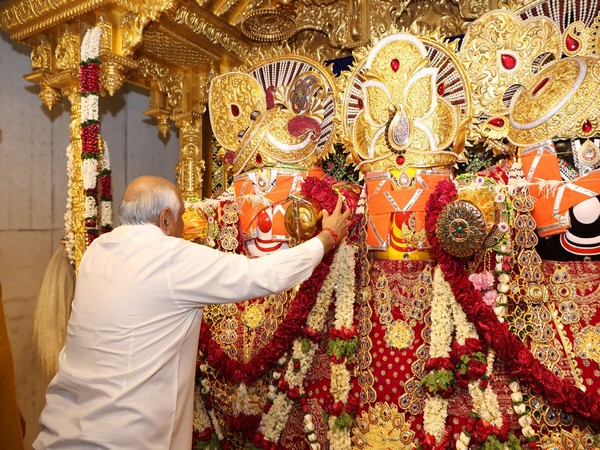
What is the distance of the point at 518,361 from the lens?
228 cm

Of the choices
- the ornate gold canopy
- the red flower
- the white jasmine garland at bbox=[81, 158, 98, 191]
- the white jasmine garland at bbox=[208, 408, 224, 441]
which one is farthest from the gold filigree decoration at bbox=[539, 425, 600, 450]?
the white jasmine garland at bbox=[81, 158, 98, 191]

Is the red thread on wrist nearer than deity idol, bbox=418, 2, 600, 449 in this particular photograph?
No

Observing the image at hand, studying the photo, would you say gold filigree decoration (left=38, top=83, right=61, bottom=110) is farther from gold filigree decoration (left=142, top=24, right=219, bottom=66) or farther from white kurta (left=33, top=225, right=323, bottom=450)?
white kurta (left=33, top=225, right=323, bottom=450)

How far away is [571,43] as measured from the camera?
8.82 ft

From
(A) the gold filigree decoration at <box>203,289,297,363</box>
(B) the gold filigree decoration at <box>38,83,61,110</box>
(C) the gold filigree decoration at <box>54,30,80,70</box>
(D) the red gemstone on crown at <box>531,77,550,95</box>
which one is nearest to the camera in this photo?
(D) the red gemstone on crown at <box>531,77,550,95</box>

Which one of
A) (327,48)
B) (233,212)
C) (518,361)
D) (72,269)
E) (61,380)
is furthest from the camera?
(327,48)

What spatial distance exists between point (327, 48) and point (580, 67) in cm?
214

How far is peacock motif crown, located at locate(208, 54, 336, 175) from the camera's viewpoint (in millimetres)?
3248

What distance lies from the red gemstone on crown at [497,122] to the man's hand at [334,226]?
103 cm

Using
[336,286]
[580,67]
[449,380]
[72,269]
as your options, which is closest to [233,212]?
[336,286]

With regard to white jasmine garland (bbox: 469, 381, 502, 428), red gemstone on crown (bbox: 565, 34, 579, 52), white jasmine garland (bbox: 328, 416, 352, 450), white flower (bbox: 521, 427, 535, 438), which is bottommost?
white jasmine garland (bbox: 328, 416, 352, 450)

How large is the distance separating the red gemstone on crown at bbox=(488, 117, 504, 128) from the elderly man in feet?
5.33

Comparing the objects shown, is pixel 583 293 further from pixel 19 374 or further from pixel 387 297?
pixel 19 374

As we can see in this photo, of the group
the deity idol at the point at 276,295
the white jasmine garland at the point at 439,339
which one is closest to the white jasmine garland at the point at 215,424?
the deity idol at the point at 276,295
